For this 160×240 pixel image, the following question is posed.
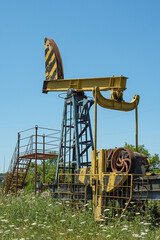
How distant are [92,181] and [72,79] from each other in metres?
5.26

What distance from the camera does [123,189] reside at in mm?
9844

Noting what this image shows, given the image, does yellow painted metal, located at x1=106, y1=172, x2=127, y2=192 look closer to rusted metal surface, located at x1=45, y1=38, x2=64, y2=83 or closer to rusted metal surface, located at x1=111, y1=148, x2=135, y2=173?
rusted metal surface, located at x1=111, y1=148, x2=135, y2=173

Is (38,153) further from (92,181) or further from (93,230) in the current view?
(93,230)

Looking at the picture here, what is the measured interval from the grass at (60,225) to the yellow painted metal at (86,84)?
15.2ft

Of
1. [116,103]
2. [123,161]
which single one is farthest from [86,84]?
[123,161]

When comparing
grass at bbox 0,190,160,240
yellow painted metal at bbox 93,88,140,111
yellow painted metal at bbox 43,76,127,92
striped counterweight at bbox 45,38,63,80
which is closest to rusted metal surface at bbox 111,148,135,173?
grass at bbox 0,190,160,240

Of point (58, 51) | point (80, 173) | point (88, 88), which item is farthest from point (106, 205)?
point (58, 51)

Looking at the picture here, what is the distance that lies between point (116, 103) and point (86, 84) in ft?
6.62

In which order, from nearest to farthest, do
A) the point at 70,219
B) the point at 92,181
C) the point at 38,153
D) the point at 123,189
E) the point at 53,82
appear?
the point at 70,219, the point at 123,189, the point at 92,181, the point at 53,82, the point at 38,153

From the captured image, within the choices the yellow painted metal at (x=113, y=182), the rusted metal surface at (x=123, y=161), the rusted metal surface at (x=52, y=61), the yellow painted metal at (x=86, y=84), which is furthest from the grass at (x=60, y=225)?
the rusted metal surface at (x=52, y=61)

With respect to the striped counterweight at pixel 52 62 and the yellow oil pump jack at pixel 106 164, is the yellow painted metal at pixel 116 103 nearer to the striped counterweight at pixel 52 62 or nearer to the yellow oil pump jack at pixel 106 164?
the yellow oil pump jack at pixel 106 164

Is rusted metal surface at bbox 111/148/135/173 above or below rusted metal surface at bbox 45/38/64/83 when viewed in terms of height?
below

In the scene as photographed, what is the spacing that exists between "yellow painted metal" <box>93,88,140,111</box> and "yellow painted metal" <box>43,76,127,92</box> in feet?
1.97

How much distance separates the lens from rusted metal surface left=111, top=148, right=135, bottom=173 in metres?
9.85
